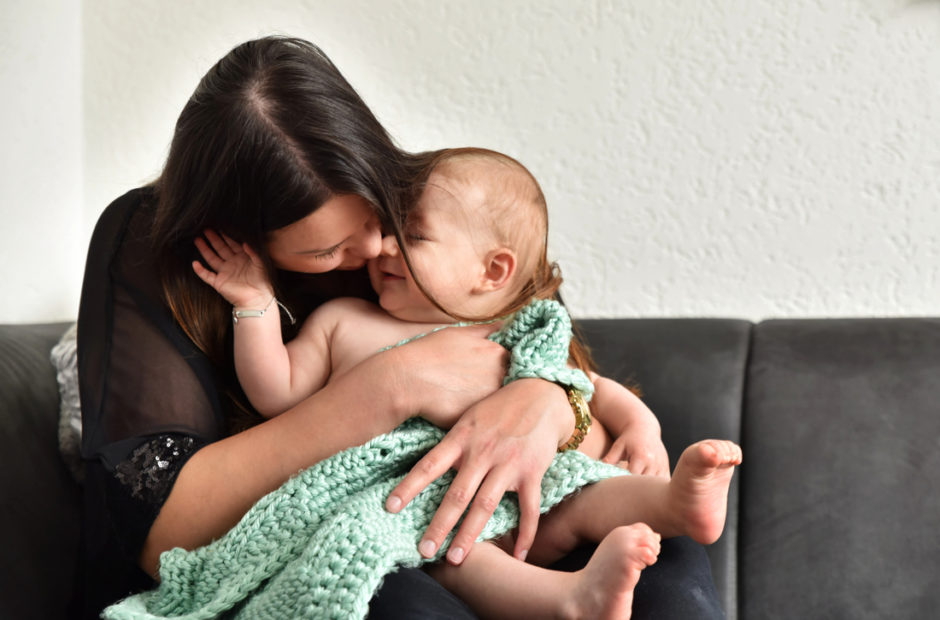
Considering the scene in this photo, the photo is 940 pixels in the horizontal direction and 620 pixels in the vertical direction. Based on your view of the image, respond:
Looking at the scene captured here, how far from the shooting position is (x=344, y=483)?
3.11 feet

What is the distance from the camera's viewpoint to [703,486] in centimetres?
86

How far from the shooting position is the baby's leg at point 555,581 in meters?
0.78

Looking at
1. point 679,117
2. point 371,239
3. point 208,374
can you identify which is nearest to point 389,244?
point 371,239

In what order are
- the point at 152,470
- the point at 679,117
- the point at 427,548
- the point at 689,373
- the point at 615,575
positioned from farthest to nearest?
1. the point at 679,117
2. the point at 689,373
3. the point at 152,470
4. the point at 427,548
5. the point at 615,575

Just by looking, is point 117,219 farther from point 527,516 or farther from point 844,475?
point 844,475

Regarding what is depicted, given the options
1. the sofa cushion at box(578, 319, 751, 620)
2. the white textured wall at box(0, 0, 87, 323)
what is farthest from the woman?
the white textured wall at box(0, 0, 87, 323)

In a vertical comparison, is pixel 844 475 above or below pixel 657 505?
below

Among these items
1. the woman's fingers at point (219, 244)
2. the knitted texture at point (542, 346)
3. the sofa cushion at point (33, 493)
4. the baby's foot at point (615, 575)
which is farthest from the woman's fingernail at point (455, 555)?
the sofa cushion at point (33, 493)

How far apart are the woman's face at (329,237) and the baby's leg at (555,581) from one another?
40 centimetres

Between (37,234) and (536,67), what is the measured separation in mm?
1089

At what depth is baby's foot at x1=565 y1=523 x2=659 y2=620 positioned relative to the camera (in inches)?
30.6

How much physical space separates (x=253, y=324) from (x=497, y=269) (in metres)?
0.35

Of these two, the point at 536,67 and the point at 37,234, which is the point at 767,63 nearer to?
the point at 536,67

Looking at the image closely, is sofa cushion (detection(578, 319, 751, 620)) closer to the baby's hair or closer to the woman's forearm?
the baby's hair
